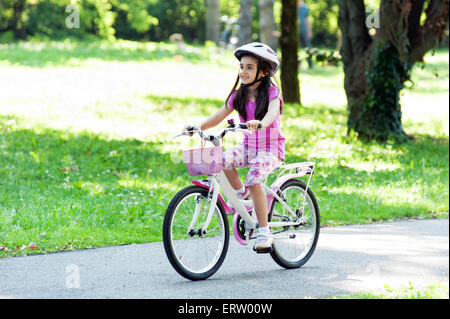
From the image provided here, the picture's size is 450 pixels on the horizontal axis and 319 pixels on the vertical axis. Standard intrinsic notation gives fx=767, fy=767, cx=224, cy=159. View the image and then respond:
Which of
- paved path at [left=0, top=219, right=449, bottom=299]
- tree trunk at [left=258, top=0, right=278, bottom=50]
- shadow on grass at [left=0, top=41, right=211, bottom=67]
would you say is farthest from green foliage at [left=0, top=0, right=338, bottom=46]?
paved path at [left=0, top=219, right=449, bottom=299]

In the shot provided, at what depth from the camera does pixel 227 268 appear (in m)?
6.22

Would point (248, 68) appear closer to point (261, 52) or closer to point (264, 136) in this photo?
point (261, 52)

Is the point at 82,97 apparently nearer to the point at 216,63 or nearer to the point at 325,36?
the point at 216,63

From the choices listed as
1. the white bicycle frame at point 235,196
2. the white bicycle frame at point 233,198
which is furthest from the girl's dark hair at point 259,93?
the white bicycle frame at point 233,198

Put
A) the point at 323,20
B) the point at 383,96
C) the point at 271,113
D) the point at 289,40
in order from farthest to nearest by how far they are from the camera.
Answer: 1. the point at 323,20
2. the point at 289,40
3. the point at 383,96
4. the point at 271,113

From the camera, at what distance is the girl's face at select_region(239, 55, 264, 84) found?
19.0ft

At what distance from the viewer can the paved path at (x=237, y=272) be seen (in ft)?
17.9

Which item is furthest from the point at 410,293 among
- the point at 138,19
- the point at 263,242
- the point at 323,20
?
the point at 323,20

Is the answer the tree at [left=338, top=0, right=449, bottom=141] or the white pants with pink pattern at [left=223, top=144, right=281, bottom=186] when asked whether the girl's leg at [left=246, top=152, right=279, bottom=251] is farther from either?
the tree at [left=338, top=0, right=449, bottom=141]

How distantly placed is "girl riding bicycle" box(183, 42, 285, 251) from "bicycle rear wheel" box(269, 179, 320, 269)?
30 centimetres

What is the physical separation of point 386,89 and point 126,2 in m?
36.6

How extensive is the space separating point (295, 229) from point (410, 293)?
53.9 inches

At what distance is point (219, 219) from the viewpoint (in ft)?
19.1

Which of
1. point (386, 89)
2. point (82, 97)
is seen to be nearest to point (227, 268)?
point (386, 89)
